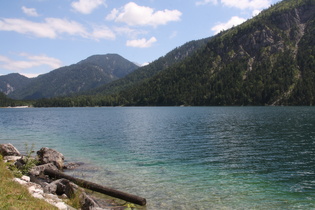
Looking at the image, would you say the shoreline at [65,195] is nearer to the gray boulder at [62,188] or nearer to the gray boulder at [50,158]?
the gray boulder at [62,188]

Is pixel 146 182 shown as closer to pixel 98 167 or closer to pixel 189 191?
pixel 189 191

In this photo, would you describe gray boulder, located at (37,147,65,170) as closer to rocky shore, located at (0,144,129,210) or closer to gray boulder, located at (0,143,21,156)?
rocky shore, located at (0,144,129,210)

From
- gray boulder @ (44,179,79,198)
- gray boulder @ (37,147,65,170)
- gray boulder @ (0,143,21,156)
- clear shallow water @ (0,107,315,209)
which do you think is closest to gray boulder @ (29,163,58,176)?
gray boulder @ (37,147,65,170)

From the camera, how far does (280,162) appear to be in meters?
30.3

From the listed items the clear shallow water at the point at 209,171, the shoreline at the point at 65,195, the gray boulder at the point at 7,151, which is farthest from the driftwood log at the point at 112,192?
the gray boulder at the point at 7,151

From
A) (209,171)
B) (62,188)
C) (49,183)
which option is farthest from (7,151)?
(209,171)

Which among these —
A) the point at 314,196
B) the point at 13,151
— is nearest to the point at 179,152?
the point at 314,196

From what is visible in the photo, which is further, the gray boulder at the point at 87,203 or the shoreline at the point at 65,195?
the gray boulder at the point at 87,203

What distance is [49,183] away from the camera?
21.6m

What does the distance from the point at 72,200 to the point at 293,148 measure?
34.7m

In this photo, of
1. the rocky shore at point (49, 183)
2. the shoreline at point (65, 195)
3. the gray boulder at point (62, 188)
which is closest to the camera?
the shoreline at point (65, 195)

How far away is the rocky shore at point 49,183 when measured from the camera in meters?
16.3

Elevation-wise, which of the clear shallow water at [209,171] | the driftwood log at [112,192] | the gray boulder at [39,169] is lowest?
the clear shallow water at [209,171]

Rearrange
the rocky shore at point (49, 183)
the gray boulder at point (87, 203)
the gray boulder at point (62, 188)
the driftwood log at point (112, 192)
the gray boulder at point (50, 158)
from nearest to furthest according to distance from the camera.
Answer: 1. the gray boulder at point (87, 203)
2. the rocky shore at point (49, 183)
3. the driftwood log at point (112, 192)
4. the gray boulder at point (62, 188)
5. the gray boulder at point (50, 158)
